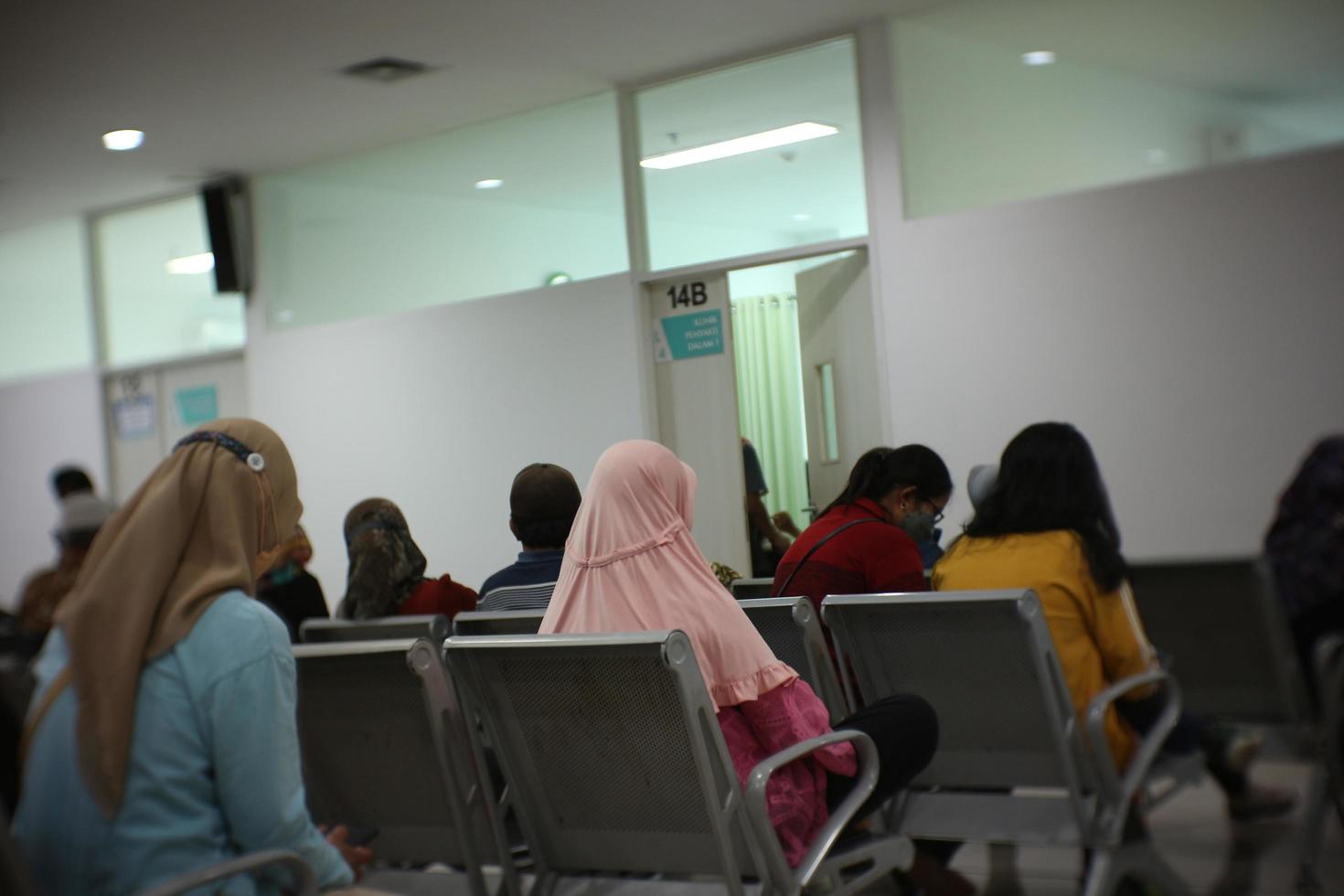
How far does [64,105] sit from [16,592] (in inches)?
35.9

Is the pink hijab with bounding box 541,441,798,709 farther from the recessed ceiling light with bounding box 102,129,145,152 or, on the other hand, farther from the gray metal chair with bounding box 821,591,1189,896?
the recessed ceiling light with bounding box 102,129,145,152

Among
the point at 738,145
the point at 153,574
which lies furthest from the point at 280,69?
the point at 738,145

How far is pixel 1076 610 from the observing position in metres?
2.59

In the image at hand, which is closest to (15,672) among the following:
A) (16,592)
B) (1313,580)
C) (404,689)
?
(16,592)

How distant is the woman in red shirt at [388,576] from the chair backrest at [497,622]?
0.03 meters

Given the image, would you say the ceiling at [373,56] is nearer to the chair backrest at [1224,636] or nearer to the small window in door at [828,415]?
the chair backrest at [1224,636]

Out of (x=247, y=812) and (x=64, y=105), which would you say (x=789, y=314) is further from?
(x=247, y=812)

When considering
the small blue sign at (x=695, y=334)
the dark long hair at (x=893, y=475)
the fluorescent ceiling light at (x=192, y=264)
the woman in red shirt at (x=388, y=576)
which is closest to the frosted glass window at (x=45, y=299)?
the fluorescent ceiling light at (x=192, y=264)

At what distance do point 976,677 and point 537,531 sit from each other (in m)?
1.02

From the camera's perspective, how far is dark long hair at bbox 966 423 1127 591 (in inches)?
104

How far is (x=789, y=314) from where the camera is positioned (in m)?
3.35

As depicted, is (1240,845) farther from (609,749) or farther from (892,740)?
(609,749)

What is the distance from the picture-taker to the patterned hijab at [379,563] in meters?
2.72

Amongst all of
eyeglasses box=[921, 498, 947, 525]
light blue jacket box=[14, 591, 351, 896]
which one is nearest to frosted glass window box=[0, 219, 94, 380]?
light blue jacket box=[14, 591, 351, 896]
